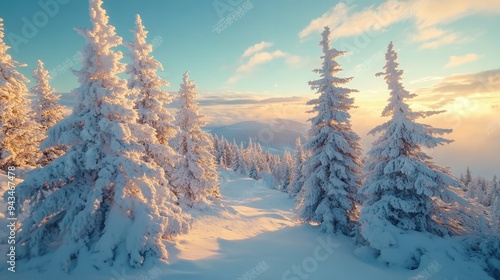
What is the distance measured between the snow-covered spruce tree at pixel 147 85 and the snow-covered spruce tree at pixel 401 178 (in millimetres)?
13358

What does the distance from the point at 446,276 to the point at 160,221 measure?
12248 millimetres

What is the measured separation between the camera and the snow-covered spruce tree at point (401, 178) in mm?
13031

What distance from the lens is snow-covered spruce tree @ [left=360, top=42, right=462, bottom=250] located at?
513 inches

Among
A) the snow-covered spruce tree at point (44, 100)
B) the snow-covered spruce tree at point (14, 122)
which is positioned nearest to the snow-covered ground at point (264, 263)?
the snow-covered spruce tree at point (14, 122)

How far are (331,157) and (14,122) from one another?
24515 millimetres

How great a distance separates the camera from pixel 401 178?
14.0 meters

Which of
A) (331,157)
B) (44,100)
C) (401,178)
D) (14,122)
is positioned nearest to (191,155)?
(331,157)

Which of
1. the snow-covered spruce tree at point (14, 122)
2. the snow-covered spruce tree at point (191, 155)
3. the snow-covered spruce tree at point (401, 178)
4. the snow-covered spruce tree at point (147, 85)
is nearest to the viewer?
the snow-covered spruce tree at point (401, 178)

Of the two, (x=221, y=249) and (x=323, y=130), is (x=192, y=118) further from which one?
(x=221, y=249)

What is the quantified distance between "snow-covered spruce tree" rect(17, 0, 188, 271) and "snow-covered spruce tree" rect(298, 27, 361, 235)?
10.1 metres

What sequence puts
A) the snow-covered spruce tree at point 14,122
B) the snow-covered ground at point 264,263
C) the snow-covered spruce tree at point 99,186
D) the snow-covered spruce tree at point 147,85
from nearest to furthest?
the snow-covered ground at point 264,263 → the snow-covered spruce tree at point 99,186 → the snow-covered spruce tree at point 147,85 → the snow-covered spruce tree at point 14,122

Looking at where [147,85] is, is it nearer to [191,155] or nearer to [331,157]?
[191,155]

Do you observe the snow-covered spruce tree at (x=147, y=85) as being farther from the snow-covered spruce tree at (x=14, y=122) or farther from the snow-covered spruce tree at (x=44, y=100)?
the snow-covered spruce tree at (x=44, y=100)

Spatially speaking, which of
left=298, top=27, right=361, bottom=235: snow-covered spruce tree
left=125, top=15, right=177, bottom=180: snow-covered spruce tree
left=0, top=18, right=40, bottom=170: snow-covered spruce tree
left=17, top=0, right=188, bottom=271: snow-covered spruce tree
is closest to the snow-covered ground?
left=17, top=0, right=188, bottom=271: snow-covered spruce tree
